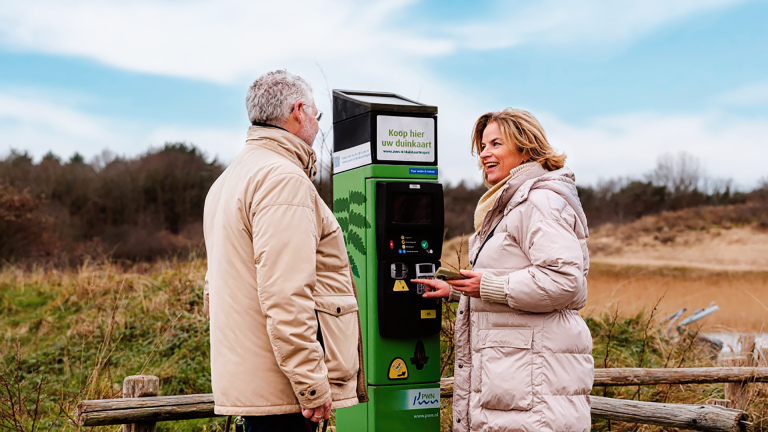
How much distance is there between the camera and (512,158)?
2.97m

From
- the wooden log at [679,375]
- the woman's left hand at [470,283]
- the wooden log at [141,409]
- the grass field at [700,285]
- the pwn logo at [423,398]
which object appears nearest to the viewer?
the woman's left hand at [470,283]

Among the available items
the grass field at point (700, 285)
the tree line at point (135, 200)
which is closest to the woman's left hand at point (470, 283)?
the grass field at point (700, 285)

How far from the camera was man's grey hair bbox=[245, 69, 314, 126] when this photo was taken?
2.63m

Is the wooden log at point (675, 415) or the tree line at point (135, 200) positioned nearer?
the wooden log at point (675, 415)

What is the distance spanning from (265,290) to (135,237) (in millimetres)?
20787

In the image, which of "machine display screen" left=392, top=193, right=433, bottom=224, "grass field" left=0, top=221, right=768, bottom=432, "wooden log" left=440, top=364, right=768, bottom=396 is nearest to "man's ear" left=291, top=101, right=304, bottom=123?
"machine display screen" left=392, top=193, right=433, bottom=224

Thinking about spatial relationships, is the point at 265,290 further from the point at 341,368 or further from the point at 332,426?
the point at 332,426

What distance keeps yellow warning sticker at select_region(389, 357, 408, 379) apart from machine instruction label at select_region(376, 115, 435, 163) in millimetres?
946

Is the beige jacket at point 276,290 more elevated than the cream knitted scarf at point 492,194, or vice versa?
the cream knitted scarf at point 492,194

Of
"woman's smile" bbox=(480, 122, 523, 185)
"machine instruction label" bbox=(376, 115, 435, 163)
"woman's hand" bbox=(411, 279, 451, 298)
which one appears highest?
Result: "machine instruction label" bbox=(376, 115, 435, 163)

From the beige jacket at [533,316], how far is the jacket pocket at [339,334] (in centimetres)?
53

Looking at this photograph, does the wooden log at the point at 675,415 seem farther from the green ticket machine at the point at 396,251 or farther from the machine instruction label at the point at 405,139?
the machine instruction label at the point at 405,139

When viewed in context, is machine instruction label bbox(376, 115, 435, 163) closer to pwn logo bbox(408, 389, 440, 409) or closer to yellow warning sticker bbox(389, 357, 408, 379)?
yellow warning sticker bbox(389, 357, 408, 379)

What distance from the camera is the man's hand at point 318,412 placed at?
7.88ft
